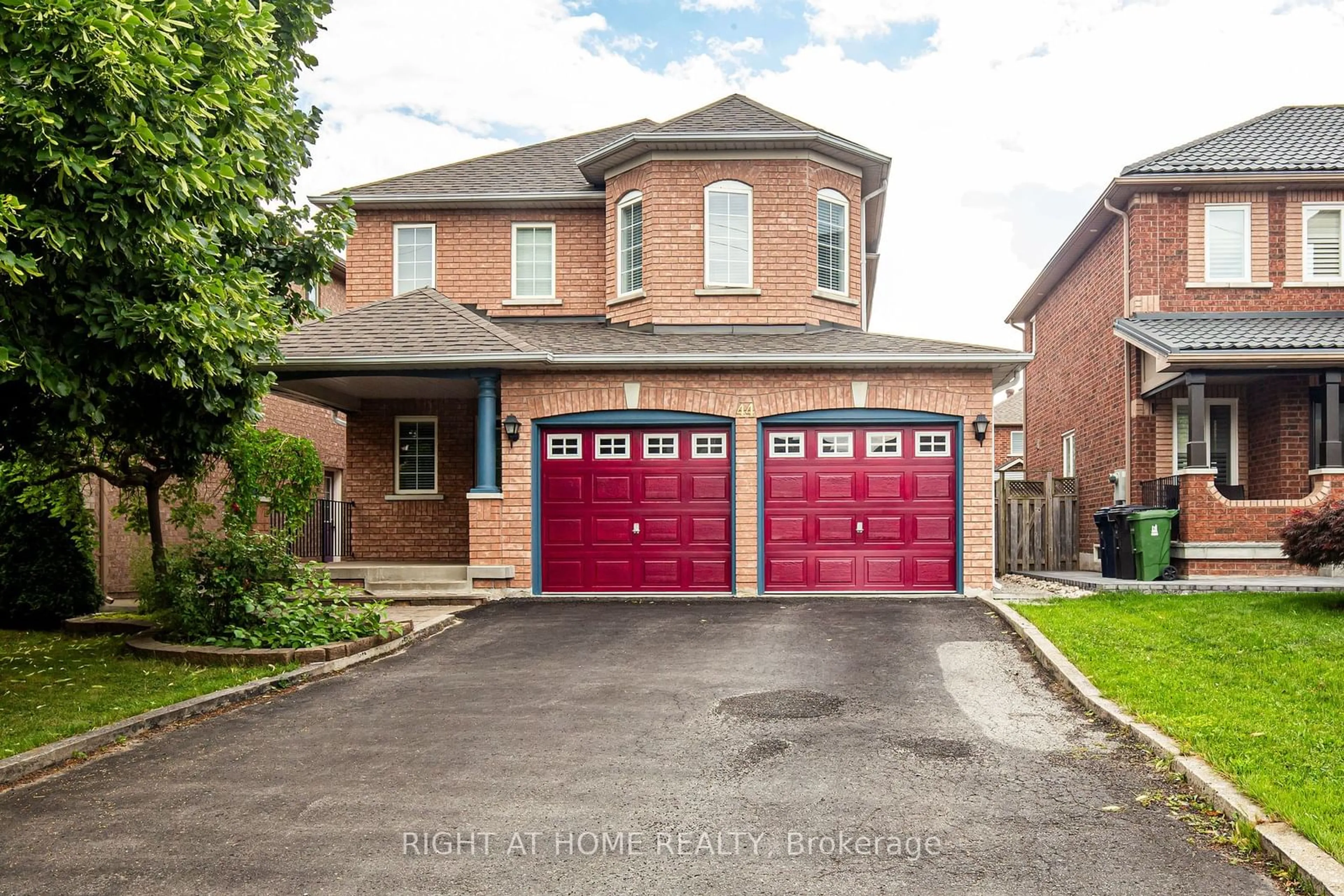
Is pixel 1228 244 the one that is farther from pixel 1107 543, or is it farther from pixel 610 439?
pixel 610 439

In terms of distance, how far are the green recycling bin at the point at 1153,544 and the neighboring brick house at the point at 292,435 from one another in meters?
12.3

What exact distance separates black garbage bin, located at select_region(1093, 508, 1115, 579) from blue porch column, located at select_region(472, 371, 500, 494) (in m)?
9.72

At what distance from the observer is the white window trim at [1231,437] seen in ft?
61.2

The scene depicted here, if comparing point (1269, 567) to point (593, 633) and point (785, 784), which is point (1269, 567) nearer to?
point (593, 633)

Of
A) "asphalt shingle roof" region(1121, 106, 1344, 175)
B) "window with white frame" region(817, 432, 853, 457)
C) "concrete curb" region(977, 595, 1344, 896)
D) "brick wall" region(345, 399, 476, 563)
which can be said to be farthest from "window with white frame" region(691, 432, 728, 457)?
"asphalt shingle roof" region(1121, 106, 1344, 175)

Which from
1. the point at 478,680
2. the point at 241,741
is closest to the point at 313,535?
the point at 478,680

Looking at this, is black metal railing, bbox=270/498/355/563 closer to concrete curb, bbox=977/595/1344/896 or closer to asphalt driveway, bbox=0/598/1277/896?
asphalt driveway, bbox=0/598/1277/896

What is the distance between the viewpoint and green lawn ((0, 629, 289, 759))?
744cm

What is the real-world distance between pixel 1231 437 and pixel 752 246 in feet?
30.5

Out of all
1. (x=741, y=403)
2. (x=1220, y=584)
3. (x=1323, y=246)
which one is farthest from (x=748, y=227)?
(x=1323, y=246)

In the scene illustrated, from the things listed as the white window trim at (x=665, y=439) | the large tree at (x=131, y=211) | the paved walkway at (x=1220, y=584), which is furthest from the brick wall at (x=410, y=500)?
the paved walkway at (x=1220, y=584)

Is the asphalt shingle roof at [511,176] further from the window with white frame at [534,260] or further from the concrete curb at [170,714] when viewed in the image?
the concrete curb at [170,714]

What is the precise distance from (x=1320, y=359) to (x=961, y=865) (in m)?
14.5

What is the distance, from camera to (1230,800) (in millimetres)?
5316
